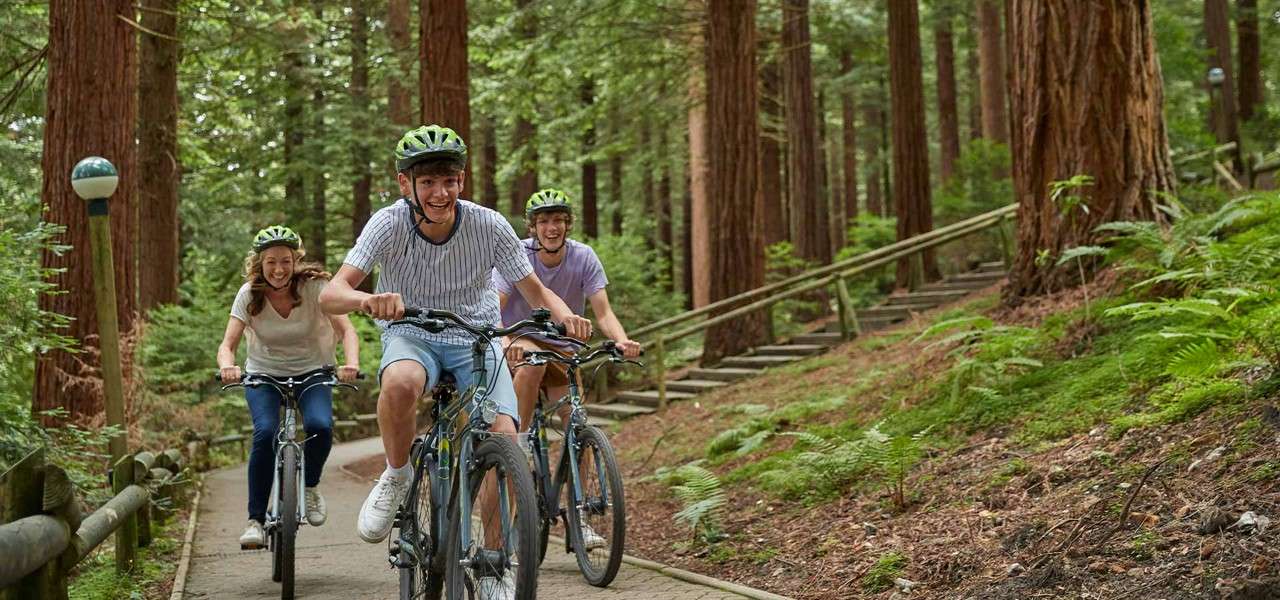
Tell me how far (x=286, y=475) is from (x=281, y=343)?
90 centimetres

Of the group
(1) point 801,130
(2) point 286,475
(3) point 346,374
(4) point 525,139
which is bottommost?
(2) point 286,475

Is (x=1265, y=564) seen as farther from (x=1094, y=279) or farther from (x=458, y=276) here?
(x=1094, y=279)

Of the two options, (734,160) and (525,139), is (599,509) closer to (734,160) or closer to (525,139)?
(734,160)

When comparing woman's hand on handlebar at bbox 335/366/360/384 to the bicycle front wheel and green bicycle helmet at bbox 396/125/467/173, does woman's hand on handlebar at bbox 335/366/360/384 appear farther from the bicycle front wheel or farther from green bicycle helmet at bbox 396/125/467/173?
the bicycle front wheel

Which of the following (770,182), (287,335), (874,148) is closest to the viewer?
(287,335)

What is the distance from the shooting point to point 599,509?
21.2 ft

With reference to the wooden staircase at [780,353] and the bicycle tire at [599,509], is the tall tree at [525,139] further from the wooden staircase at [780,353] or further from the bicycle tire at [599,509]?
the bicycle tire at [599,509]

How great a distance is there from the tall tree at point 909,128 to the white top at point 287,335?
14863 millimetres

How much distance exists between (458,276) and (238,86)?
2123 cm

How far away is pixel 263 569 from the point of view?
25.4 feet

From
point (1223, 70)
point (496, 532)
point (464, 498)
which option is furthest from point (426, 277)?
point (1223, 70)

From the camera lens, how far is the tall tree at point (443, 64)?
1452 centimetres

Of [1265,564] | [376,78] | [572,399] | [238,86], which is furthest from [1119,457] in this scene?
[238,86]

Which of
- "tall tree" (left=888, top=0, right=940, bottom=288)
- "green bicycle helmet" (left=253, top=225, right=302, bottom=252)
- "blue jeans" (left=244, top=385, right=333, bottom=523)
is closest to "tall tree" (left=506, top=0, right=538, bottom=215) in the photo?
"tall tree" (left=888, top=0, right=940, bottom=288)
